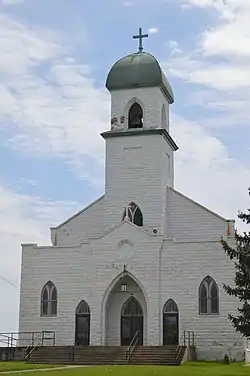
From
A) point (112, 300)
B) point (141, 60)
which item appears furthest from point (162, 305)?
point (141, 60)

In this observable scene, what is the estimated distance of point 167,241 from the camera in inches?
1692

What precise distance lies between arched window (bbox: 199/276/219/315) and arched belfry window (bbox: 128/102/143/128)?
1098 cm

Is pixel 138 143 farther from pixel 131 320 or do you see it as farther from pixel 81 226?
pixel 131 320

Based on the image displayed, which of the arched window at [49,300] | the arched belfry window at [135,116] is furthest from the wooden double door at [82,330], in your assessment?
the arched belfry window at [135,116]

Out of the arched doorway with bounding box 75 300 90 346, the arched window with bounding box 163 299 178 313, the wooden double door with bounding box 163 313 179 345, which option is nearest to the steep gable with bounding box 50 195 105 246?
the arched doorway with bounding box 75 300 90 346

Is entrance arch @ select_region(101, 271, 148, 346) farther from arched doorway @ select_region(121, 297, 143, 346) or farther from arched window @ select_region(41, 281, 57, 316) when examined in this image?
arched window @ select_region(41, 281, 57, 316)

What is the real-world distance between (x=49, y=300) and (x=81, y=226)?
5270mm

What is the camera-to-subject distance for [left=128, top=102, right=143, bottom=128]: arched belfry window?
47844 mm

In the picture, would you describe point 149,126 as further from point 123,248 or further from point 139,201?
point 123,248

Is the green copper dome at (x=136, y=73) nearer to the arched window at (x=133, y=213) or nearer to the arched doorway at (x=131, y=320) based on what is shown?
the arched window at (x=133, y=213)

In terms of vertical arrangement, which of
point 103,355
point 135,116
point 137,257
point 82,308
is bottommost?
point 103,355

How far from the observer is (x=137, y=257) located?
43.0m

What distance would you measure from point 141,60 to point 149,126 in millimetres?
4058

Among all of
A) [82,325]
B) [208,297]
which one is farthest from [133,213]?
[208,297]
